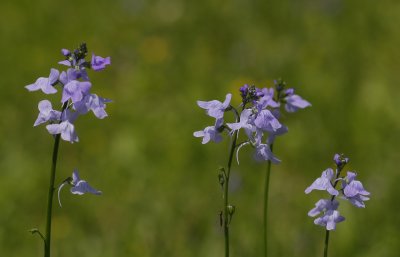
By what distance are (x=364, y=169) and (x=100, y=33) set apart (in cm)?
414

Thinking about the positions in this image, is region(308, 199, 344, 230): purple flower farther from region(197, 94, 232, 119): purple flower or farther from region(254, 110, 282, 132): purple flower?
region(197, 94, 232, 119): purple flower

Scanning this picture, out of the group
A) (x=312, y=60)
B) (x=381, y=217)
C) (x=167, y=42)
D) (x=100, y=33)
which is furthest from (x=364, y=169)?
(x=100, y=33)

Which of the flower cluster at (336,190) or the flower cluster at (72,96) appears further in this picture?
the flower cluster at (336,190)

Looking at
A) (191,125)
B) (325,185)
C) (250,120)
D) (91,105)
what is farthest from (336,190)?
(191,125)

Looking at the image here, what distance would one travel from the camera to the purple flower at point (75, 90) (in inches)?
105

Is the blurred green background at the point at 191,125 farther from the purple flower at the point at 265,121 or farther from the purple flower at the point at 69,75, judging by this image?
the purple flower at the point at 69,75

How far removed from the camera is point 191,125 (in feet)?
23.4

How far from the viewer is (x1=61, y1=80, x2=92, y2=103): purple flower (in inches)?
105

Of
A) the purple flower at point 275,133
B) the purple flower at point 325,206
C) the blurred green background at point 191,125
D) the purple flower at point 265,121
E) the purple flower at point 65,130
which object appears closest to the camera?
the purple flower at point 65,130

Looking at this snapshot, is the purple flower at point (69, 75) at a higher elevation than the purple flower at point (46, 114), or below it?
higher

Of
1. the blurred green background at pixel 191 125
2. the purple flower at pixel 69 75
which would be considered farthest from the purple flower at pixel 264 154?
the blurred green background at pixel 191 125

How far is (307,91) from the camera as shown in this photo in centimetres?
778

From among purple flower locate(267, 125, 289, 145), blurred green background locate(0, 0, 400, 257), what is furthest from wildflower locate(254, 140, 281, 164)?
blurred green background locate(0, 0, 400, 257)

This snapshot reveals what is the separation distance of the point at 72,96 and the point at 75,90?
0.08ft
